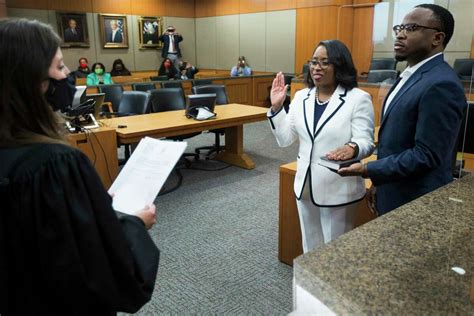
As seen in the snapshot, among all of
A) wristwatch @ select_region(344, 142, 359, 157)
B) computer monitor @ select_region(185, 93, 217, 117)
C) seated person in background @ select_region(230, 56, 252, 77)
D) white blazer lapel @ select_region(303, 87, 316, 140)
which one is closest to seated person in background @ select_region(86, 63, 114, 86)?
seated person in background @ select_region(230, 56, 252, 77)

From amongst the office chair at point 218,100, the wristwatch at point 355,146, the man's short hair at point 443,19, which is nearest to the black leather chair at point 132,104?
the office chair at point 218,100

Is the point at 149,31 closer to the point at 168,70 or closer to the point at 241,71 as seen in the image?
the point at 168,70

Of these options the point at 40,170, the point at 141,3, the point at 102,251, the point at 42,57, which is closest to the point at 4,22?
the point at 42,57

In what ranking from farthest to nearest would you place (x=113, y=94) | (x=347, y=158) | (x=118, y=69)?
(x=118, y=69)
(x=113, y=94)
(x=347, y=158)

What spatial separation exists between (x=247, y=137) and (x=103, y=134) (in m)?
3.39

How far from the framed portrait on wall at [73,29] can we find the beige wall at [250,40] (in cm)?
331

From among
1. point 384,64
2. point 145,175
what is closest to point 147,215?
point 145,175

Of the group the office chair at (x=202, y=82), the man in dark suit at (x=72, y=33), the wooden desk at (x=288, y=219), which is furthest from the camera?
the man in dark suit at (x=72, y=33)

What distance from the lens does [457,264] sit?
97 centimetres

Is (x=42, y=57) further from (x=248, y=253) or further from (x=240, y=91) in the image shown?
(x=240, y=91)

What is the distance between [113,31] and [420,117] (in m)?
10.4

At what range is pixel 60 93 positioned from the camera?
93cm

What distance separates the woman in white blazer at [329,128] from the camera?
6.08 feet

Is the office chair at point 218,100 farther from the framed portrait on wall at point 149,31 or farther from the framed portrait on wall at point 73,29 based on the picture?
the framed portrait on wall at point 149,31
